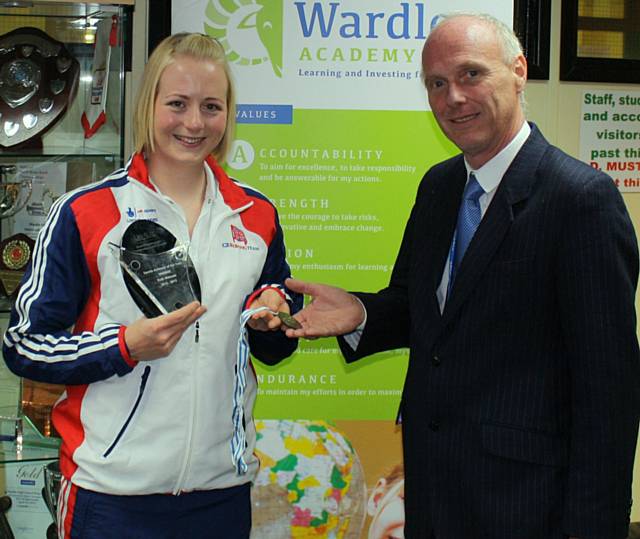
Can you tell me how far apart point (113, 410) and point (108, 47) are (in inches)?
55.7

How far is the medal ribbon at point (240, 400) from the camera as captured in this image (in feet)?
6.49

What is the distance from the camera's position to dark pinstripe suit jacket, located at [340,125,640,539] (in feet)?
6.00

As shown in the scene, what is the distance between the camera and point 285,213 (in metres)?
3.29

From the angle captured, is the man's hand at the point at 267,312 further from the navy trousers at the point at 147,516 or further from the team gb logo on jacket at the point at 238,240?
the navy trousers at the point at 147,516

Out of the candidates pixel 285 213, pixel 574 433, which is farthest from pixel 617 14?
pixel 574 433

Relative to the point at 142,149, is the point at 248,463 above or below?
below

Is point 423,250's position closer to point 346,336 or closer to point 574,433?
point 346,336

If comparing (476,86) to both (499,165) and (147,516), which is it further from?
(147,516)

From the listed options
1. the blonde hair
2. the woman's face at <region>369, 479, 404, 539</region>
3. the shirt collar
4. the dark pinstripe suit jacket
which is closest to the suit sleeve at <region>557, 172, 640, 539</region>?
the dark pinstripe suit jacket

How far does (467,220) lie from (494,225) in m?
0.16

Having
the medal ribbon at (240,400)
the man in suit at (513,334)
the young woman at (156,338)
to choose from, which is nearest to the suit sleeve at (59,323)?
the young woman at (156,338)

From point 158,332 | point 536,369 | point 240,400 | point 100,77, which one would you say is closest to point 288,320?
point 240,400

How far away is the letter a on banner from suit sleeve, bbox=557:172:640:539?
1.68 m

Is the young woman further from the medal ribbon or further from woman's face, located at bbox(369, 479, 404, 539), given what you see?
woman's face, located at bbox(369, 479, 404, 539)
